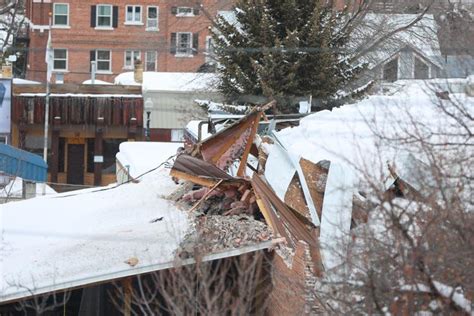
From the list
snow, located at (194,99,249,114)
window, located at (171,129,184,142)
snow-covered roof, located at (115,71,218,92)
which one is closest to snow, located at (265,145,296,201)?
snow, located at (194,99,249,114)

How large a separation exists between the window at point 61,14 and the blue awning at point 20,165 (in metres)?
22.0

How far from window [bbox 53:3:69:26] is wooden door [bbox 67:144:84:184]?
11194mm

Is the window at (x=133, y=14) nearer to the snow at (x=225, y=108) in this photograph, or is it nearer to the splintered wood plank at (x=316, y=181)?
the snow at (x=225, y=108)

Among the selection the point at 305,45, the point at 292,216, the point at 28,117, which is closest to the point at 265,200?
the point at 292,216

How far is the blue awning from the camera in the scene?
27875 millimetres

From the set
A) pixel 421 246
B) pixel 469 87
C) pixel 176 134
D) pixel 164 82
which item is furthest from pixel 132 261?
pixel 164 82

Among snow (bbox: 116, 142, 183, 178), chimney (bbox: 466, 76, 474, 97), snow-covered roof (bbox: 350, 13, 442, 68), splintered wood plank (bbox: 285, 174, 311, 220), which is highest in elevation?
snow-covered roof (bbox: 350, 13, 442, 68)

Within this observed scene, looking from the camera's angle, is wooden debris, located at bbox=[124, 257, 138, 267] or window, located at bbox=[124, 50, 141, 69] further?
window, located at bbox=[124, 50, 141, 69]

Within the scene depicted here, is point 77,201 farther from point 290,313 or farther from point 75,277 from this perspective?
point 290,313

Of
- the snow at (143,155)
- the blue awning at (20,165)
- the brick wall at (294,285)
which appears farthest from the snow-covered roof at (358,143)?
the blue awning at (20,165)

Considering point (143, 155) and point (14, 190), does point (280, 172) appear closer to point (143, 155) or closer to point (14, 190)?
point (143, 155)

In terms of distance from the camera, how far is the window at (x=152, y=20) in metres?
50.1

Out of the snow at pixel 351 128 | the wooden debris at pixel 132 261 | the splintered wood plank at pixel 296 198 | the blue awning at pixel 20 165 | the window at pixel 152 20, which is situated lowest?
the blue awning at pixel 20 165

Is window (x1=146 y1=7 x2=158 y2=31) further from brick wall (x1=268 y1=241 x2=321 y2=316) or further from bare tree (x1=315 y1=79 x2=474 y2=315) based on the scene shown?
bare tree (x1=315 y1=79 x2=474 y2=315)
